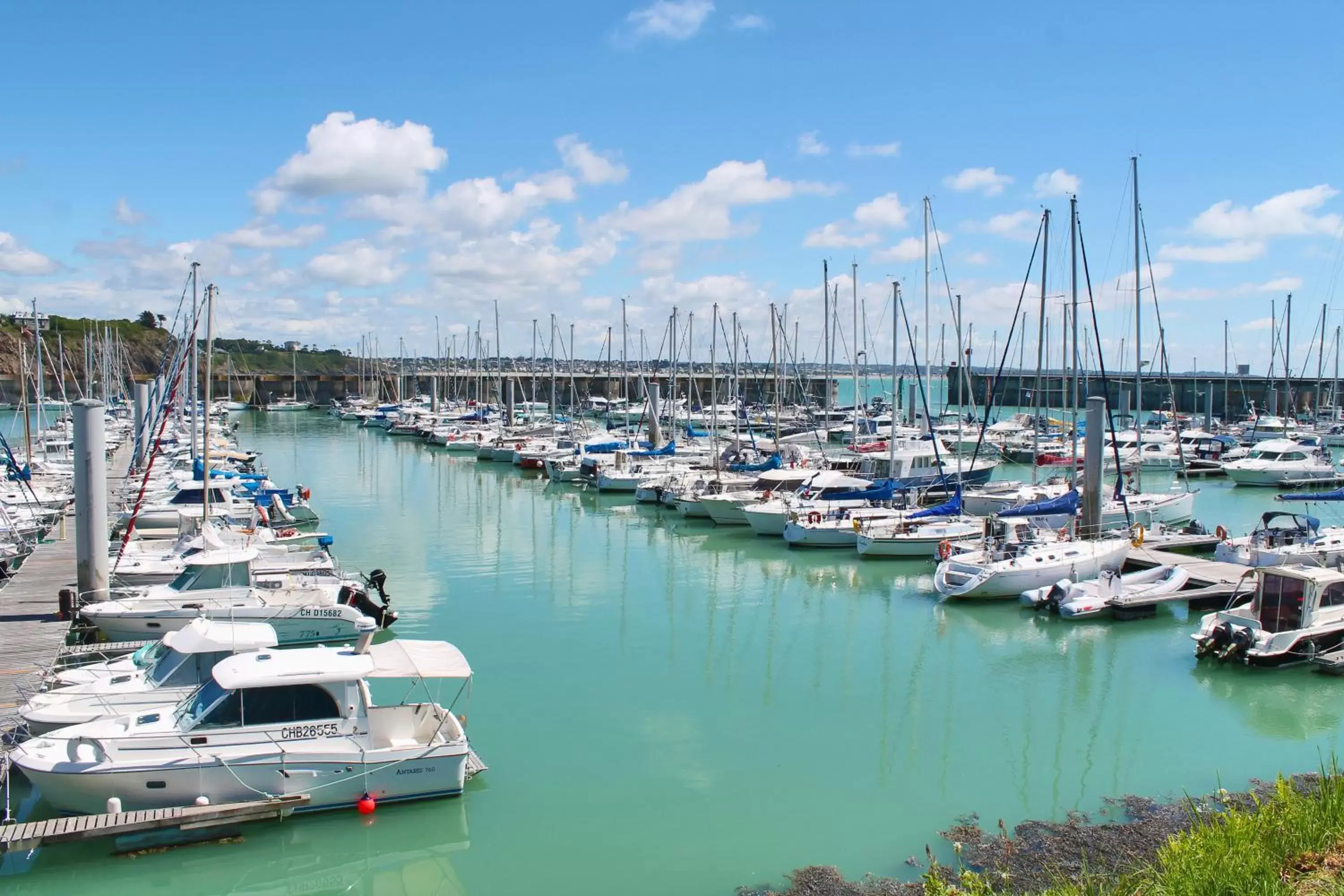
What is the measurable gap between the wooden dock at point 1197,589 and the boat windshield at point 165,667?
73.3 feet

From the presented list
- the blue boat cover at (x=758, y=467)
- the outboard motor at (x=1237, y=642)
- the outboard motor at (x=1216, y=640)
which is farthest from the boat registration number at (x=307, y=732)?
the blue boat cover at (x=758, y=467)

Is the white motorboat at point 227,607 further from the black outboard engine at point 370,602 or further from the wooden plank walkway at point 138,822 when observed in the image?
the wooden plank walkway at point 138,822

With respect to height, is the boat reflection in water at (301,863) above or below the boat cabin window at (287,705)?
below

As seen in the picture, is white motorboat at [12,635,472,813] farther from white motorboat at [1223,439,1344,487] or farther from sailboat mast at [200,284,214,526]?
white motorboat at [1223,439,1344,487]

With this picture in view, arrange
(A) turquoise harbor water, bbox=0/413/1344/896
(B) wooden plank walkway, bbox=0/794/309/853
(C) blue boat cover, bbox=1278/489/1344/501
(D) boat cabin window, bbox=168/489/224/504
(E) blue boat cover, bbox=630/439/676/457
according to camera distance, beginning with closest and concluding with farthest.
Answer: (B) wooden plank walkway, bbox=0/794/309/853 < (A) turquoise harbor water, bbox=0/413/1344/896 < (C) blue boat cover, bbox=1278/489/1344/501 < (D) boat cabin window, bbox=168/489/224/504 < (E) blue boat cover, bbox=630/439/676/457

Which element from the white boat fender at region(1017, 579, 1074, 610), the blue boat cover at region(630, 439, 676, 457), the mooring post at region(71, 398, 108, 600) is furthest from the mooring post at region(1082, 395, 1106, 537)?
the blue boat cover at region(630, 439, 676, 457)

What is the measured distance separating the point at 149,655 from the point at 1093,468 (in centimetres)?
2726

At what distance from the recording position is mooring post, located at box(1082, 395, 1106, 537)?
108 ft

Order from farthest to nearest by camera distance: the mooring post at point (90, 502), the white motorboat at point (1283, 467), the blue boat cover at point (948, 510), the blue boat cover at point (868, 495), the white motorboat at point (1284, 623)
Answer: the white motorboat at point (1283, 467) < the blue boat cover at point (868, 495) < the blue boat cover at point (948, 510) < the white motorboat at point (1284, 623) < the mooring post at point (90, 502)

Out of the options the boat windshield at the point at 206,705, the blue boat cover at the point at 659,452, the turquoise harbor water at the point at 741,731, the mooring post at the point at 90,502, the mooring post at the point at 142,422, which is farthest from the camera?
the blue boat cover at the point at 659,452

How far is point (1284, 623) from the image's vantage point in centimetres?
2311

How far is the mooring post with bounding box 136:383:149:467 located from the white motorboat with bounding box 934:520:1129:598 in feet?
117

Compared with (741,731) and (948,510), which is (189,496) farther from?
(948,510)

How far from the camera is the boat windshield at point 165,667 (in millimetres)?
16984
